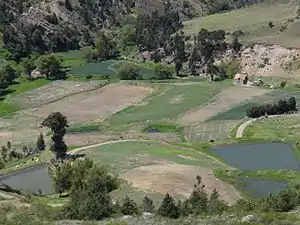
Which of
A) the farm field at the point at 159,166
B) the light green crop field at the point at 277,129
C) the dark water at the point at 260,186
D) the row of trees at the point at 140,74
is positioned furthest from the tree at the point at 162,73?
the dark water at the point at 260,186

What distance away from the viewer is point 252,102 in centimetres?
12544

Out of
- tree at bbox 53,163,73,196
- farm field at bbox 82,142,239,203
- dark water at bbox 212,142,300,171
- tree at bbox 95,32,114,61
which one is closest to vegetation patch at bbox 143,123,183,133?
farm field at bbox 82,142,239,203

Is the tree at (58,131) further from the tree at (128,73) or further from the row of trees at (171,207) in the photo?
the tree at (128,73)

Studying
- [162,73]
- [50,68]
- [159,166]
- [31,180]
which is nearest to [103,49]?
[50,68]

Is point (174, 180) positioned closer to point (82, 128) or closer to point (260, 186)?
point (260, 186)

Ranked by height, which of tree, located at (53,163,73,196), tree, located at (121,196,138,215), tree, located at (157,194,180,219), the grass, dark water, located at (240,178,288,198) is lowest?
dark water, located at (240,178,288,198)

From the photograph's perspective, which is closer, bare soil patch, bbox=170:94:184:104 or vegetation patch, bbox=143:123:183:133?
vegetation patch, bbox=143:123:183:133

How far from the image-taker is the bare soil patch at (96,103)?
124500mm

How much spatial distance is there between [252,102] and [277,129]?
72.8ft

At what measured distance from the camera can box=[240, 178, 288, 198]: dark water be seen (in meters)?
70.6

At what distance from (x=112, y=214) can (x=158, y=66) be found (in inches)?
4858

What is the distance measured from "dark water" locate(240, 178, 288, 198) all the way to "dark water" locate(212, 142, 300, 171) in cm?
758

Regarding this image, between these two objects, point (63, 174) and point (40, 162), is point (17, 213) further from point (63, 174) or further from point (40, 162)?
point (40, 162)

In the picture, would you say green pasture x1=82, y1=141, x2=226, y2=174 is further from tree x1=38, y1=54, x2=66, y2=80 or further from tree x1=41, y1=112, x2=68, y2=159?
tree x1=38, y1=54, x2=66, y2=80
